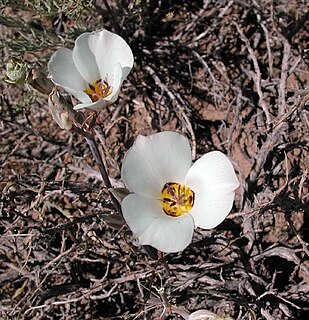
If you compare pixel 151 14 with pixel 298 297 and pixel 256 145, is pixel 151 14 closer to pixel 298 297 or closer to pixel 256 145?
pixel 256 145

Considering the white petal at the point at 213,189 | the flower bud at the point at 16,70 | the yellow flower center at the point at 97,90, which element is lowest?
the white petal at the point at 213,189

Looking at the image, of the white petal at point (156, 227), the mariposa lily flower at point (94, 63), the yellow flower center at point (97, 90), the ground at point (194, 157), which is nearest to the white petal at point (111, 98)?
the mariposa lily flower at point (94, 63)

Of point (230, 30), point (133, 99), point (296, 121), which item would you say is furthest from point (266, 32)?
point (133, 99)

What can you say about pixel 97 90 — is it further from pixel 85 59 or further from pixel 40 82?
pixel 40 82

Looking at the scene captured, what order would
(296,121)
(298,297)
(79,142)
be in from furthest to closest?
(79,142) < (296,121) < (298,297)

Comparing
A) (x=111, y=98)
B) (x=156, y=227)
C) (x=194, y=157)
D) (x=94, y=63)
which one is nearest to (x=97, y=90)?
(x=94, y=63)

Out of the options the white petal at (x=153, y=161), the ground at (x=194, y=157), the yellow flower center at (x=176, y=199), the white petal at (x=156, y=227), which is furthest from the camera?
the ground at (x=194, y=157)

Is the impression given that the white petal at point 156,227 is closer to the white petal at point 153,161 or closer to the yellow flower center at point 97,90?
the white petal at point 153,161
